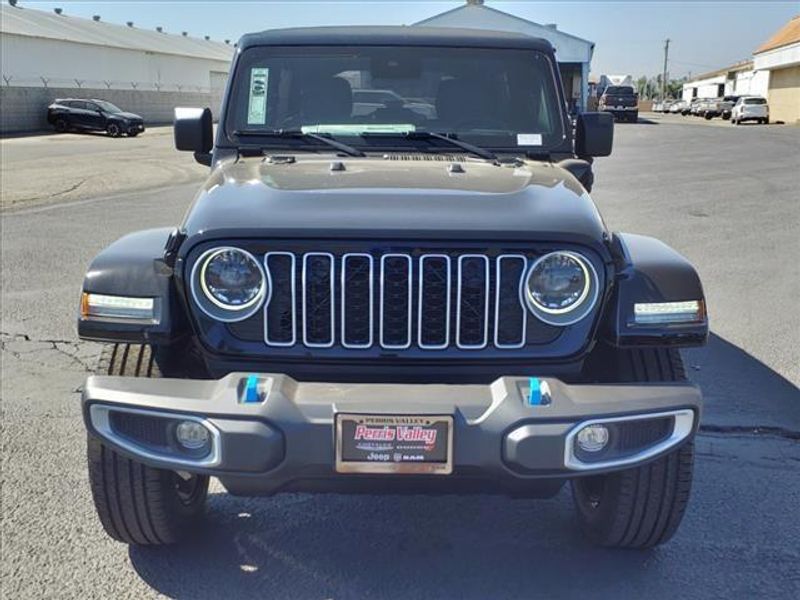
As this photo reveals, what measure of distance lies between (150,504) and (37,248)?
6993mm

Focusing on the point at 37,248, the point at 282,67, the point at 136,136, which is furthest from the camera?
the point at 136,136

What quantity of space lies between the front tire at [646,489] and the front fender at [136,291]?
152 cm

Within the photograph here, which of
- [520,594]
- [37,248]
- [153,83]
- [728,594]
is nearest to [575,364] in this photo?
[520,594]

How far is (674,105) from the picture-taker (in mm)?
75062

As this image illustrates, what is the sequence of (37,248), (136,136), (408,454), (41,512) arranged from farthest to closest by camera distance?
(136,136) < (37,248) < (41,512) < (408,454)

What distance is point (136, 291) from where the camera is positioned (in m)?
2.73

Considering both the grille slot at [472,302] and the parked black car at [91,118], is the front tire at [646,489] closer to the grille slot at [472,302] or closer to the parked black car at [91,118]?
the grille slot at [472,302]

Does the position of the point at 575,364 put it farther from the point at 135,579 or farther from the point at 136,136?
the point at 136,136

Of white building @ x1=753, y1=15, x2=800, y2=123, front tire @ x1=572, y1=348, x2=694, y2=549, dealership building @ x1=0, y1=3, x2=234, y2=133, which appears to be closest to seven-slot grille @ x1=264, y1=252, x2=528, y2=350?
front tire @ x1=572, y1=348, x2=694, y2=549

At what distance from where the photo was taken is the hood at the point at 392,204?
8.57 ft

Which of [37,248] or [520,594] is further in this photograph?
[37,248]

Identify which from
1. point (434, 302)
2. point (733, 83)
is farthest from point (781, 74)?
point (434, 302)

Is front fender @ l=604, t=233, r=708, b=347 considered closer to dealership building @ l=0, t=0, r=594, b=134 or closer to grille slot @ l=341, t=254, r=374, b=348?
grille slot @ l=341, t=254, r=374, b=348

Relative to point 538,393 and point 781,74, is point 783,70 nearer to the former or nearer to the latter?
point 781,74
